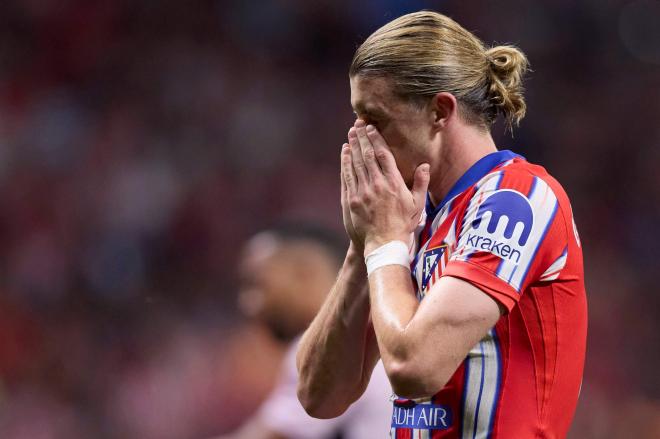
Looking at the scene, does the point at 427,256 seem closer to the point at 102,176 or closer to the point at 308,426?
the point at 308,426

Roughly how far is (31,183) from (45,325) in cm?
131

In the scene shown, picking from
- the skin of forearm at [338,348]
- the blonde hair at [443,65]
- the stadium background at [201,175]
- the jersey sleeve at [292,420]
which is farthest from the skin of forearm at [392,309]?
the stadium background at [201,175]

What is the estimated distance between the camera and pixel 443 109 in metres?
2.40

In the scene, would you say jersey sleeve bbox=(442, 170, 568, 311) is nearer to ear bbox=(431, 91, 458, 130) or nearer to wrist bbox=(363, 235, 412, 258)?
wrist bbox=(363, 235, 412, 258)

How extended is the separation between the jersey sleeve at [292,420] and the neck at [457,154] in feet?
5.18

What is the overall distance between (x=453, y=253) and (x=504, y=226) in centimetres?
13

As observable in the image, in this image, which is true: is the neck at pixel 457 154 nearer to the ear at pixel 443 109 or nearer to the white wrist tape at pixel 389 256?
the ear at pixel 443 109

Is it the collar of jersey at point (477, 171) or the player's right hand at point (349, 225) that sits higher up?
the collar of jersey at point (477, 171)

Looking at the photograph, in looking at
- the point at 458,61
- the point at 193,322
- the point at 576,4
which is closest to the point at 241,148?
the point at 193,322

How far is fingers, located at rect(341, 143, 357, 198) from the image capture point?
2.48 metres

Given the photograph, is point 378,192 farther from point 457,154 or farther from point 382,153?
point 457,154

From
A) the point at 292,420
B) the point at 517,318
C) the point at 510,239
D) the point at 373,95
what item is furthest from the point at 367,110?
the point at 292,420

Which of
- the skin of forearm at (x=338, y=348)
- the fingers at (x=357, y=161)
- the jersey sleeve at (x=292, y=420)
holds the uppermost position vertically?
the fingers at (x=357, y=161)

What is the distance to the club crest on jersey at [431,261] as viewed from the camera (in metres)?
2.29
